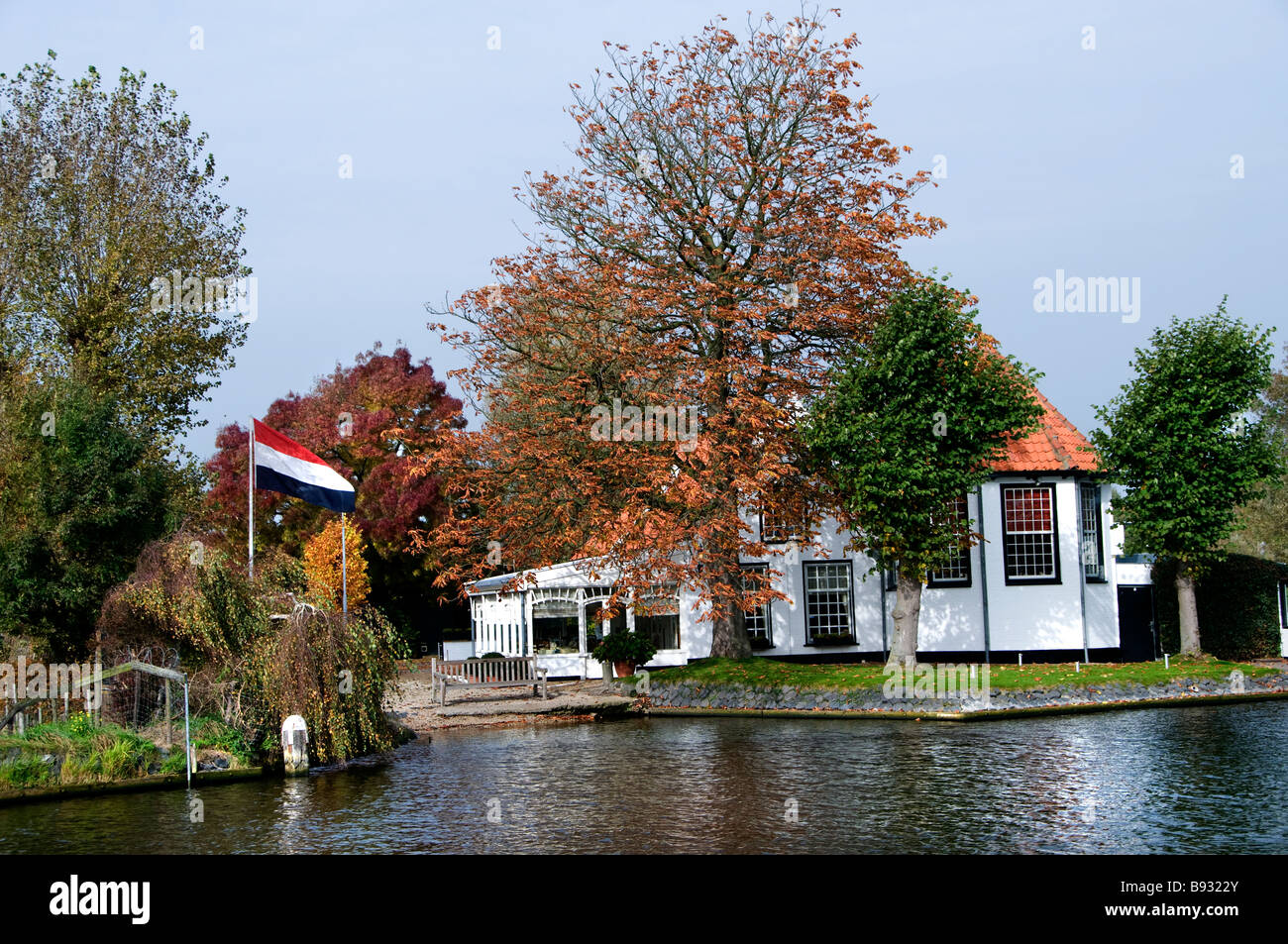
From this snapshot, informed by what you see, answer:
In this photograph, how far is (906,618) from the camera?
28641 mm

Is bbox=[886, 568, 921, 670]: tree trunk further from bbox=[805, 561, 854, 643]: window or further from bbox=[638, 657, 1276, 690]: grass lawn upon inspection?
bbox=[805, 561, 854, 643]: window

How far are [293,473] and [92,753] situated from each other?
787 cm

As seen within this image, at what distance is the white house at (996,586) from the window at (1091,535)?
29mm

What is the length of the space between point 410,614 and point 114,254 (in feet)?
94.8

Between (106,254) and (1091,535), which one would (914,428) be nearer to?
(1091,535)

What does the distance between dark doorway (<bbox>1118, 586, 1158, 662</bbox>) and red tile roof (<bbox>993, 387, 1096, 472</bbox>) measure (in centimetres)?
425

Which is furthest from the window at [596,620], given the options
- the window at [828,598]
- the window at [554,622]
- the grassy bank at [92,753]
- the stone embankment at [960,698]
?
the grassy bank at [92,753]

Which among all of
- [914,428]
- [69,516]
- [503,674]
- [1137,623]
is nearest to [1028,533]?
[1137,623]

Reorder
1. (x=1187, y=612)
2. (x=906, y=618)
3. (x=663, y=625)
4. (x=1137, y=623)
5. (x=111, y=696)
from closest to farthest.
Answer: (x=111, y=696) → (x=906, y=618) → (x=1187, y=612) → (x=1137, y=623) → (x=663, y=625)

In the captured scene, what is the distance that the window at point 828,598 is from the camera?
111 feet

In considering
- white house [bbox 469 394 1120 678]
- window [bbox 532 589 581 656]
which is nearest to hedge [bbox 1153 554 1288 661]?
white house [bbox 469 394 1120 678]

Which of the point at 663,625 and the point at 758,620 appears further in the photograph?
the point at 663,625

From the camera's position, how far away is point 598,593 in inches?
1437
